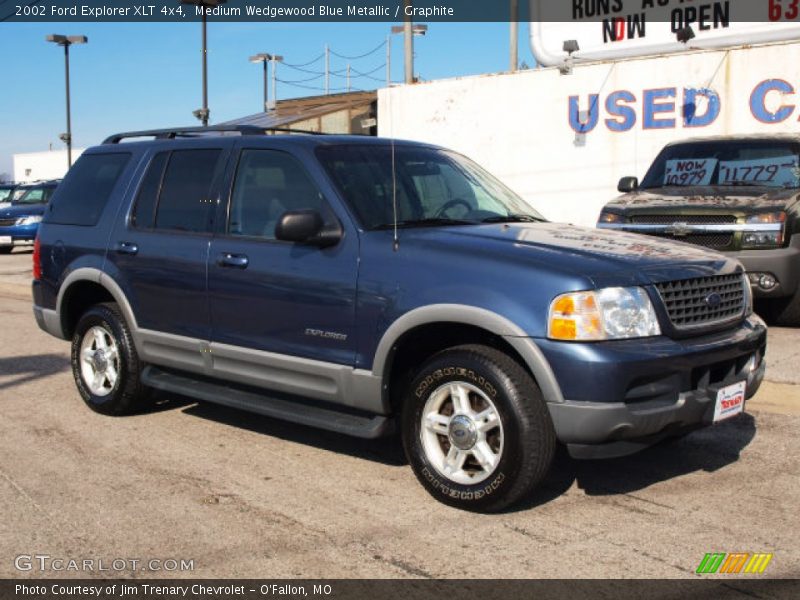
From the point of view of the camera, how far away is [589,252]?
4418 millimetres

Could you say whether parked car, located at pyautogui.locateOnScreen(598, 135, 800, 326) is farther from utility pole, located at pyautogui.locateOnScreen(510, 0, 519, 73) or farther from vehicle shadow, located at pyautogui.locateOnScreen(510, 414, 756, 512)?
utility pole, located at pyautogui.locateOnScreen(510, 0, 519, 73)

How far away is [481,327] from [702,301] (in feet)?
3.66

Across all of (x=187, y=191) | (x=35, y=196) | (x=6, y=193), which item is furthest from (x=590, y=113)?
(x=6, y=193)

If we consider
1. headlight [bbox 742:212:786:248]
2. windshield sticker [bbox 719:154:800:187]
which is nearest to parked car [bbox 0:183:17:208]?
windshield sticker [bbox 719:154:800:187]

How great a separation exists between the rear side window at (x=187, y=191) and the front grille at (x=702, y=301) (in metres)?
2.79

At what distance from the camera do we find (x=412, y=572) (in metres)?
3.71

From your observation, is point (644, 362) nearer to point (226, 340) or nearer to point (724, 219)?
point (226, 340)

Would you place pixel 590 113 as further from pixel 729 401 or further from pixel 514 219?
pixel 729 401

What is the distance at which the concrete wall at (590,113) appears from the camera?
14.3 m

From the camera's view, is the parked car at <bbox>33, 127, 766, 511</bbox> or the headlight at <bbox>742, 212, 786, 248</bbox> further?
the headlight at <bbox>742, 212, 786, 248</bbox>

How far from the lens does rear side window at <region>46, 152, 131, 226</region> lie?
254 inches

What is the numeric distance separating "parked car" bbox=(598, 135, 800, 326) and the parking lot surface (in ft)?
7.83

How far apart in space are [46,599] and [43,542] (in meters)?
0.60

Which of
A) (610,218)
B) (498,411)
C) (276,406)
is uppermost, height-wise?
(610,218)
